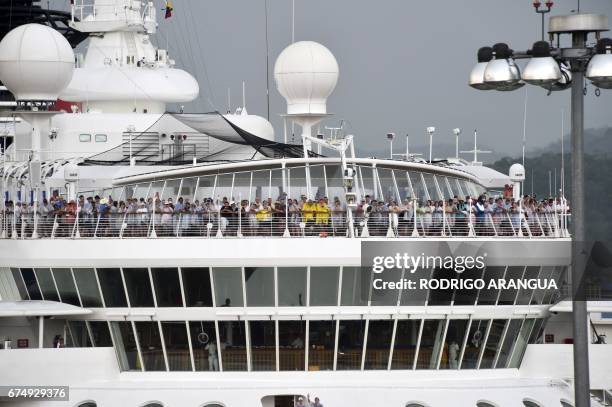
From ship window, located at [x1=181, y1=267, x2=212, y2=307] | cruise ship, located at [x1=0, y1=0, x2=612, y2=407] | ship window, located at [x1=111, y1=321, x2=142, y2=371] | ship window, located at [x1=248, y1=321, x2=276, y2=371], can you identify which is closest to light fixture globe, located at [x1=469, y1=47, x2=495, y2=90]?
cruise ship, located at [x1=0, y1=0, x2=612, y2=407]

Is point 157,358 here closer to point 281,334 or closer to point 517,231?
point 281,334

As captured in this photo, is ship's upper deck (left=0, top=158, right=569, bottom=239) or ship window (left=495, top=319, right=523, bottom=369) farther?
ship window (left=495, top=319, right=523, bottom=369)

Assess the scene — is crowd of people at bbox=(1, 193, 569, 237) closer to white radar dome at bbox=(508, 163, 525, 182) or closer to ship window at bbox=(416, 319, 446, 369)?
ship window at bbox=(416, 319, 446, 369)

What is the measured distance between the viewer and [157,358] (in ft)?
131

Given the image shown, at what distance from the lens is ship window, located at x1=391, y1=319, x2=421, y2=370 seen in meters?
39.4

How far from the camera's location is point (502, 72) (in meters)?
19.2

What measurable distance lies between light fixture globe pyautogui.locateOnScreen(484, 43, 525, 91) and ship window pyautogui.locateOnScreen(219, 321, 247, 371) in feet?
68.3

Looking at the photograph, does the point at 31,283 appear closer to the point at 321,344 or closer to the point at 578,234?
the point at 321,344

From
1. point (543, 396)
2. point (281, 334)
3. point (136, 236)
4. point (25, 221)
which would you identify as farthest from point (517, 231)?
point (25, 221)

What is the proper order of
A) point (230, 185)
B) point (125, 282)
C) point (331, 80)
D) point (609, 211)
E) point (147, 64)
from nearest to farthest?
point (609, 211)
point (125, 282)
point (230, 185)
point (331, 80)
point (147, 64)

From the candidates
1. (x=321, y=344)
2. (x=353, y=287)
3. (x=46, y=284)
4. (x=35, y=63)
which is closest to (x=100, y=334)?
(x=46, y=284)

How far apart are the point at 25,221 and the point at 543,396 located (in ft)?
52.5

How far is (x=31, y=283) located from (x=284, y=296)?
7.48 meters

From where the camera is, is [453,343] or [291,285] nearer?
[291,285]
